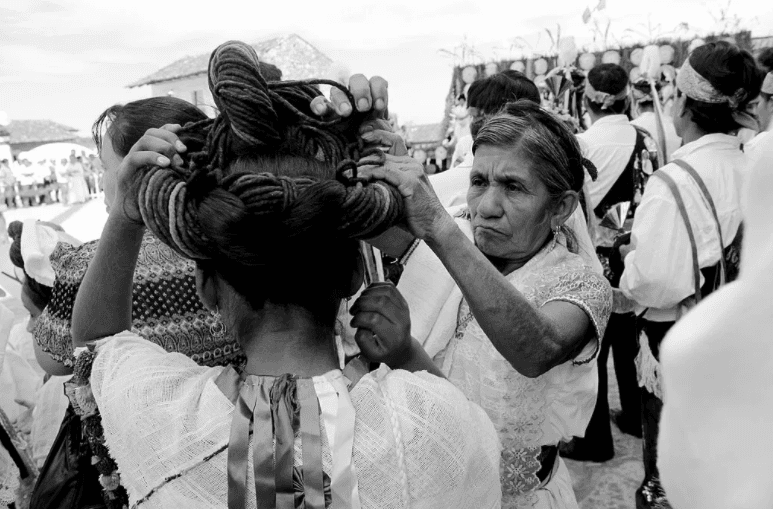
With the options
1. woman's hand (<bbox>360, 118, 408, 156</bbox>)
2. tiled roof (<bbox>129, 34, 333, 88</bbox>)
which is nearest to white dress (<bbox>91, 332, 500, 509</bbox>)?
woman's hand (<bbox>360, 118, 408, 156</bbox>)

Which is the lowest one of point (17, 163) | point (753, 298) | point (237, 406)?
point (17, 163)

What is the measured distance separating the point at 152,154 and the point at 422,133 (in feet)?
49.1

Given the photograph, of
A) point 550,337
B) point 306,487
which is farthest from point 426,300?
point 306,487

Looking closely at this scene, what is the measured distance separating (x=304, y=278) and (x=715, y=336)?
78 centimetres

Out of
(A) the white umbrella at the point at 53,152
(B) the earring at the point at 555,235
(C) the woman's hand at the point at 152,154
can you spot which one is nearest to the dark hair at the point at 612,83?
(B) the earring at the point at 555,235

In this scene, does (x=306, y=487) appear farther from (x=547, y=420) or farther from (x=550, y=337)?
(x=547, y=420)

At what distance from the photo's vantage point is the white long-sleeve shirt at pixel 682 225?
106 inches

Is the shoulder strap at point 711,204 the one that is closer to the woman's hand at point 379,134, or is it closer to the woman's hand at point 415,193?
the woman's hand at point 415,193

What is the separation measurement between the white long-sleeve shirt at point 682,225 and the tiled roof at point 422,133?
1095 cm

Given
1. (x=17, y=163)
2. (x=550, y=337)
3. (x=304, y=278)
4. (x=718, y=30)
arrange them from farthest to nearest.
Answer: (x=17, y=163) → (x=718, y=30) → (x=550, y=337) → (x=304, y=278)

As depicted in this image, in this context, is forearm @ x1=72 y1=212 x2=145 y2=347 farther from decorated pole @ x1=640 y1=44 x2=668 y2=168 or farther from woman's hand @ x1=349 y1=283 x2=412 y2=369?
decorated pole @ x1=640 y1=44 x2=668 y2=168

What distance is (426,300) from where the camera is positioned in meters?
1.84

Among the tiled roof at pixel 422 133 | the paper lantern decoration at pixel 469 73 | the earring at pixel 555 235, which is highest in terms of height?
the earring at pixel 555 235

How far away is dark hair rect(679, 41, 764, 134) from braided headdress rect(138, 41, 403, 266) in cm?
222
